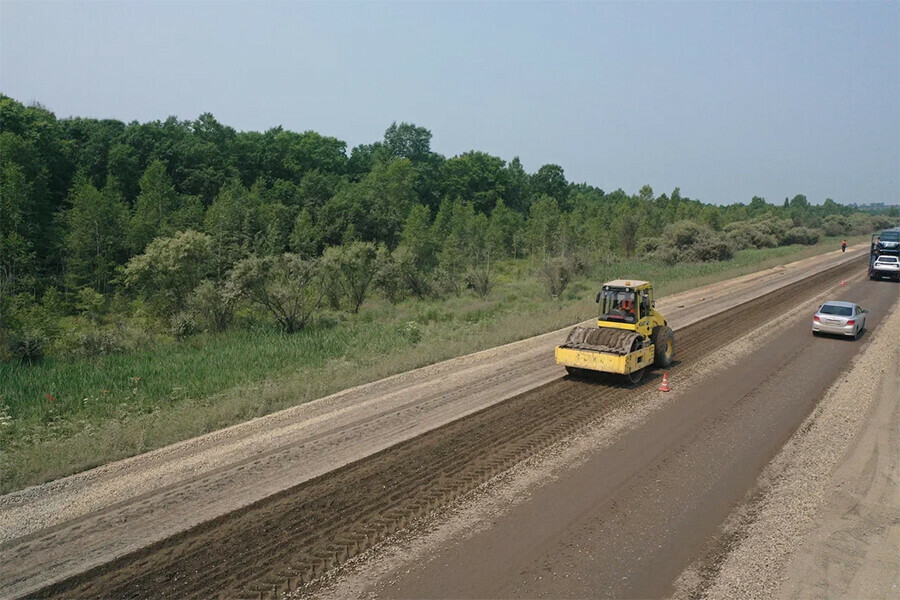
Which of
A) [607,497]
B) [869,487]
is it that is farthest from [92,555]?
[869,487]

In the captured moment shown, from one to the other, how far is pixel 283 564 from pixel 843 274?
51700 millimetres

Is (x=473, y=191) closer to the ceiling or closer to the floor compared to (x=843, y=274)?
closer to the ceiling

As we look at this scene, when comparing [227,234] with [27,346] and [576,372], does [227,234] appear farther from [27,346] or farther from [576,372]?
[576,372]

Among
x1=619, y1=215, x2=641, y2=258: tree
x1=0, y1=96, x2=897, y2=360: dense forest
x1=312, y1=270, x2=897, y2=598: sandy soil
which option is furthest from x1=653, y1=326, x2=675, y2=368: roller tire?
x1=619, y1=215, x2=641, y2=258: tree

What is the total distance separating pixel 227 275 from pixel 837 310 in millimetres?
26433

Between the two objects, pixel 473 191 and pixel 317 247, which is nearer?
pixel 317 247

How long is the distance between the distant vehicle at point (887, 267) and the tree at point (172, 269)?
44.9 m

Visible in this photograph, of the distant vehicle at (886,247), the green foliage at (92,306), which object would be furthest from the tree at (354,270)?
the distant vehicle at (886,247)

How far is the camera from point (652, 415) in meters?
13.4

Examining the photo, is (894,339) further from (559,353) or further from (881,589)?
(881,589)

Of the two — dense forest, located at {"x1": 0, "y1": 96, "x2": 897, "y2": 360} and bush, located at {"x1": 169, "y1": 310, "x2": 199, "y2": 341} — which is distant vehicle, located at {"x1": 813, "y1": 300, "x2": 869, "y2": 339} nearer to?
dense forest, located at {"x1": 0, "y1": 96, "x2": 897, "y2": 360}

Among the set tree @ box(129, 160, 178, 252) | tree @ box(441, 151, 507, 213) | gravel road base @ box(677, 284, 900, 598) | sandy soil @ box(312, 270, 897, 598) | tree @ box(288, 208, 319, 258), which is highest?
tree @ box(441, 151, 507, 213)

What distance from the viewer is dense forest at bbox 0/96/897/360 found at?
87.1 ft

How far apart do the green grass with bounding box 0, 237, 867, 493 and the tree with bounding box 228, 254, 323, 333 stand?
1.20 m
